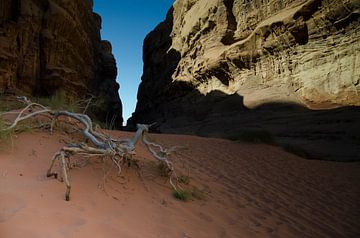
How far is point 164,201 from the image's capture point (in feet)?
13.5

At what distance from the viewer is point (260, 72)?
20.5m

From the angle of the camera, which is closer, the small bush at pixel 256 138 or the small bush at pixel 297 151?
the small bush at pixel 297 151

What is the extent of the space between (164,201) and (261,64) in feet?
58.4

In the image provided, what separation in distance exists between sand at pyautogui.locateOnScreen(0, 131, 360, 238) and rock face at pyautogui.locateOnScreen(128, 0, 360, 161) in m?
8.23

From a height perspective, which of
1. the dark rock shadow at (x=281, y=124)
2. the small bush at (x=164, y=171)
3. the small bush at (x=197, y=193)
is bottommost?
the small bush at (x=197, y=193)

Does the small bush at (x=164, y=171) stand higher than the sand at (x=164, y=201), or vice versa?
the small bush at (x=164, y=171)

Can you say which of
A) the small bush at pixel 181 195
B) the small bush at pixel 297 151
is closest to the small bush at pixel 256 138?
the small bush at pixel 297 151

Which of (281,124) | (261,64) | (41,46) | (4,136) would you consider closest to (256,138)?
(281,124)

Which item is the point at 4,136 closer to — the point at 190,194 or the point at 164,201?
the point at 164,201

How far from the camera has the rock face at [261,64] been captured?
1555 cm

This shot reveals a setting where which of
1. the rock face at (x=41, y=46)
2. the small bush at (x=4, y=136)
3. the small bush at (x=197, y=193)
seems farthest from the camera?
the rock face at (x=41, y=46)

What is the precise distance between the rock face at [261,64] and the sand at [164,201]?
8228mm

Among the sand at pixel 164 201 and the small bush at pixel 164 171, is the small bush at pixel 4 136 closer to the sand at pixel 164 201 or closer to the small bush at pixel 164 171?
the sand at pixel 164 201

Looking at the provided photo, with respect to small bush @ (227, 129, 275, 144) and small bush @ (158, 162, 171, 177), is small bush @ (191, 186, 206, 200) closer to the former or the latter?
small bush @ (158, 162, 171, 177)
